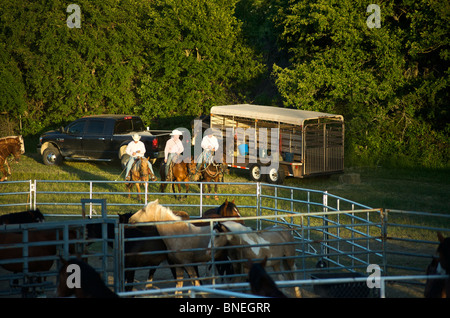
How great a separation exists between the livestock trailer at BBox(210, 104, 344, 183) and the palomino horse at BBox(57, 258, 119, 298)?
13.5 m

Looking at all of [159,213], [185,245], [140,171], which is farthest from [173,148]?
[185,245]

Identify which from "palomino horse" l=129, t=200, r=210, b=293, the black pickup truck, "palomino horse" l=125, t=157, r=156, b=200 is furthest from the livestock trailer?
"palomino horse" l=129, t=200, r=210, b=293

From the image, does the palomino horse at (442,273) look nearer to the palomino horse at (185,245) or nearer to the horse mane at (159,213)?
the palomino horse at (185,245)

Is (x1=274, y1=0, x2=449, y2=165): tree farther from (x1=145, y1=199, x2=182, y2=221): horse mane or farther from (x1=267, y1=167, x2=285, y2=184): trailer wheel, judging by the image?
(x1=145, y1=199, x2=182, y2=221): horse mane

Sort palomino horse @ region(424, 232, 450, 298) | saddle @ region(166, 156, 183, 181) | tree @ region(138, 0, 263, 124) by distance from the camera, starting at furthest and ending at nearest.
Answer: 1. tree @ region(138, 0, 263, 124)
2. saddle @ region(166, 156, 183, 181)
3. palomino horse @ region(424, 232, 450, 298)

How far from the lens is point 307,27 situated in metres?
25.5

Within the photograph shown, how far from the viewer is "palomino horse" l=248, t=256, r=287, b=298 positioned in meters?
6.18

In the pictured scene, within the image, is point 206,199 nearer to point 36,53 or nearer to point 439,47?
point 439,47

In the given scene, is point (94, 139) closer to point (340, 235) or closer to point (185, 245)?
point (340, 235)

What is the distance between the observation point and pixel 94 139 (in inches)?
936

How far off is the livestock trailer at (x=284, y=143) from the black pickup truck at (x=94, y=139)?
10.1 feet

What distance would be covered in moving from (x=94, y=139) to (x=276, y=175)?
7.80 m

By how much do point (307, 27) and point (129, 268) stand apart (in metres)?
18.9

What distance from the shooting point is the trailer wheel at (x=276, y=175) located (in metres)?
20.0
